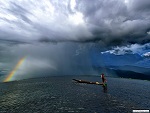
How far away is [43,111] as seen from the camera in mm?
61062

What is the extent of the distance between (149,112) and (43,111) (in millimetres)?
50830

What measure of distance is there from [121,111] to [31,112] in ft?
141

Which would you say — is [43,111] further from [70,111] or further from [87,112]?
[87,112]

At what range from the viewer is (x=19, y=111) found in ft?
204

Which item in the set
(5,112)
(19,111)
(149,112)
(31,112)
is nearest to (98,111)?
(149,112)

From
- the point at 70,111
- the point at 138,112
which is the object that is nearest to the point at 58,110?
the point at 70,111

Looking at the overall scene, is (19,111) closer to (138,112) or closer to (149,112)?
(138,112)

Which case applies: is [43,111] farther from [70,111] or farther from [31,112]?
[70,111]

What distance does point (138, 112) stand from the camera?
5997 cm

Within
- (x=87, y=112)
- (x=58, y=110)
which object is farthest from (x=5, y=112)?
(x=87, y=112)

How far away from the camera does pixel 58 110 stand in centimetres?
6259

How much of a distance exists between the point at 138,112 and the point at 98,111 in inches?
736

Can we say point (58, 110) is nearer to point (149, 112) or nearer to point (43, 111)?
point (43, 111)

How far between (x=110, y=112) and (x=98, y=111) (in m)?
5.55
